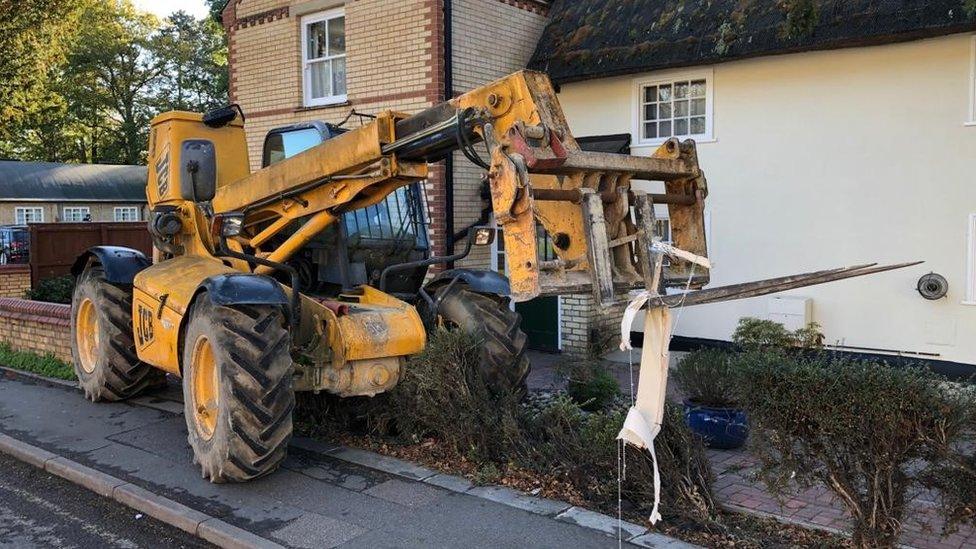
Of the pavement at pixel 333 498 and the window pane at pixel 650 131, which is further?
the window pane at pixel 650 131

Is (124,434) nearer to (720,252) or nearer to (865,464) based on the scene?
(865,464)

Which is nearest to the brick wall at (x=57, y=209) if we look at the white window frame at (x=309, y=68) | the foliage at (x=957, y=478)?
the white window frame at (x=309, y=68)

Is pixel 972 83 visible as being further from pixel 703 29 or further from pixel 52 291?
pixel 52 291

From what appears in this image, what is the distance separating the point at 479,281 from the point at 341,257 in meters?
1.18

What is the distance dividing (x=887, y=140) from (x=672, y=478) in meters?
6.27

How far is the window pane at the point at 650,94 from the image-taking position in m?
11.5

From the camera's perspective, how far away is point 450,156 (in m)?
11.3

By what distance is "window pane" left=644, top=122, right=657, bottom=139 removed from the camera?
38.0ft

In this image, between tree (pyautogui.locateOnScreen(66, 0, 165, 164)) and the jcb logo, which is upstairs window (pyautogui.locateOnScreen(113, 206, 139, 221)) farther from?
the jcb logo

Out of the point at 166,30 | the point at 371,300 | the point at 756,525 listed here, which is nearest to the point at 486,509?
the point at 756,525

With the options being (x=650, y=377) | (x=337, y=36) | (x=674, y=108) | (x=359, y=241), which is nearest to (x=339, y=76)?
(x=337, y=36)

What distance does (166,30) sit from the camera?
44.6m

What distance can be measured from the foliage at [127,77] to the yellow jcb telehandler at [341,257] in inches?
1408

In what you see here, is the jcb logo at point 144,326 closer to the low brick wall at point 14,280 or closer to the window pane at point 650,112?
the window pane at point 650,112
